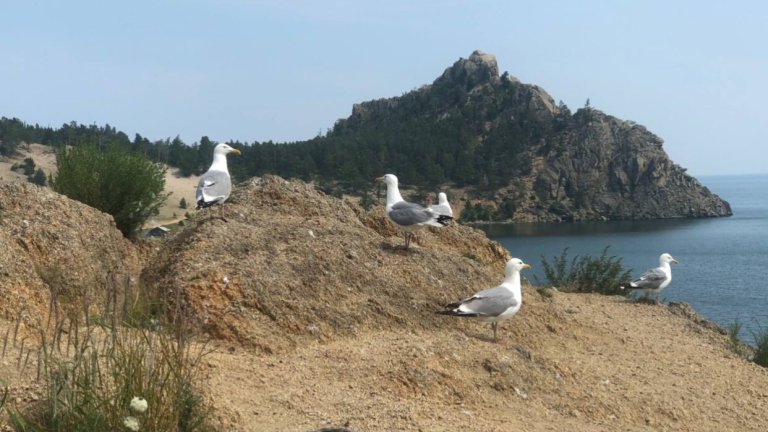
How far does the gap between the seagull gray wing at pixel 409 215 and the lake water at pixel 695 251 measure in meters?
9.35

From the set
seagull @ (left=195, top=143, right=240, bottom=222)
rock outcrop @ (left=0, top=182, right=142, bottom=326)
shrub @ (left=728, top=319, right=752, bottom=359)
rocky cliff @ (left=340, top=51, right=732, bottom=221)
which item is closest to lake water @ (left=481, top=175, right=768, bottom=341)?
shrub @ (left=728, top=319, right=752, bottom=359)

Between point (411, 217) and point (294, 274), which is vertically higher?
point (411, 217)

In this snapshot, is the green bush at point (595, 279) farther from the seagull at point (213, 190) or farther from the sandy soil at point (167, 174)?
the sandy soil at point (167, 174)

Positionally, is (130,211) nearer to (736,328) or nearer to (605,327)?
(605,327)

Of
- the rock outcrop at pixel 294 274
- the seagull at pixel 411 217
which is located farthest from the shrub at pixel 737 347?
the seagull at pixel 411 217

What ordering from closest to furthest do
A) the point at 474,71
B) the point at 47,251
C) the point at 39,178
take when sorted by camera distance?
the point at 47,251 < the point at 39,178 < the point at 474,71

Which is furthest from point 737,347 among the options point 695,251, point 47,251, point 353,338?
point 695,251

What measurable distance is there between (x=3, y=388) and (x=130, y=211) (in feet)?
32.5

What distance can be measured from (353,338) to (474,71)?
135 metres

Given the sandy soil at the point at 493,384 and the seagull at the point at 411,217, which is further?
the seagull at the point at 411,217

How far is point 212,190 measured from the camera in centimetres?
1037

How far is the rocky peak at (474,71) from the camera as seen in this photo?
139 meters

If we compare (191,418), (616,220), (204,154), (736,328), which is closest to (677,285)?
(736,328)

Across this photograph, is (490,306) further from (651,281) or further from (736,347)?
(651,281)
